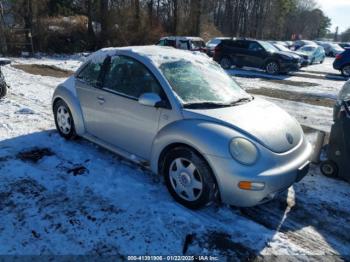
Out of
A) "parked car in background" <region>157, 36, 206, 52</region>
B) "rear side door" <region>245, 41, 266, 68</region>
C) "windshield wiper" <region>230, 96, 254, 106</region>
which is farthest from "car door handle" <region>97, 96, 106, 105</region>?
"parked car in background" <region>157, 36, 206, 52</region>

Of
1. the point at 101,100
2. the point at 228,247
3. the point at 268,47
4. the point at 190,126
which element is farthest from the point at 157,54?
the point at 268,47

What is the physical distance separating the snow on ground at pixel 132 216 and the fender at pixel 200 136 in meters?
0.76

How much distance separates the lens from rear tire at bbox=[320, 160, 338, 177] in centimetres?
461

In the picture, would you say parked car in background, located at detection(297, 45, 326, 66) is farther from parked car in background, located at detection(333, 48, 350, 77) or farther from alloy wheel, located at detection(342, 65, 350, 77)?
alloy wheel, located at detection(342, 65, 350, 77)

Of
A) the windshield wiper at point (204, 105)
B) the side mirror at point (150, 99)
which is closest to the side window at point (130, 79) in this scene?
the side mirror at point (150, 99)

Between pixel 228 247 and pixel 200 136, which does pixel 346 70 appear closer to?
pixel 200 136

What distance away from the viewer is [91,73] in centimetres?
507

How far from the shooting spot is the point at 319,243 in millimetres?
3338

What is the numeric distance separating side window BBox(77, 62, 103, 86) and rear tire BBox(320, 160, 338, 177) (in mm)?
3527

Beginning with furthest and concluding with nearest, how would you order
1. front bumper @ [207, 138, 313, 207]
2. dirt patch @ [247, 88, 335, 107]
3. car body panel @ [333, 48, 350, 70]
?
car body panel @ [333, 48, 350, 70] < dirt patch @ [247, 88, 335, 107] < front bumper @ [207, 138, 313, 207]

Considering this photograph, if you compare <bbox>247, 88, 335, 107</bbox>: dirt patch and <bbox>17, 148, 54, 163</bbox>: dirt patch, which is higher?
<bbox>247, 88, 335, 107</bbox>: dirt patch

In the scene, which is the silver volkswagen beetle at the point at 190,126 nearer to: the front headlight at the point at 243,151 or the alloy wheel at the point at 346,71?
the front headlight at the point at 243,151

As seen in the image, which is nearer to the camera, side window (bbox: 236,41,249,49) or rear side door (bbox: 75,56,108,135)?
rear side door (bbox: 75,56,108,135)

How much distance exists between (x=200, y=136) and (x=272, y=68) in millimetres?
14705
